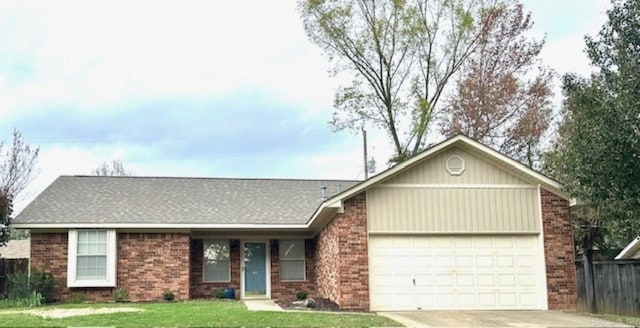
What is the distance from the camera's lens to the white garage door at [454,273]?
16.5 metres

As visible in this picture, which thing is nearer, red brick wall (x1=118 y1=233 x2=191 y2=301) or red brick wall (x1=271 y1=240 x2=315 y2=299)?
red brick wall (x1=118 y1=233 x2=191 y2=301)

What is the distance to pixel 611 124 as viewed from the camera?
1324cm

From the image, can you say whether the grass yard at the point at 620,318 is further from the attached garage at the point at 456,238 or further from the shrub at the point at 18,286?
the shrub at the point at 18,286

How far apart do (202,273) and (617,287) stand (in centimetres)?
1203

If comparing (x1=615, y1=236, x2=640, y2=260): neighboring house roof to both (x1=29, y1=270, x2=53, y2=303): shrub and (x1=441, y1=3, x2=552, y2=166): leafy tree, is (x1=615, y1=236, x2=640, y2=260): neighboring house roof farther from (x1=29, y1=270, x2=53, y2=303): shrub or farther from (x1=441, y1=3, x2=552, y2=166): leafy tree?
(x1=29, y1=270, x2=53, y2=303): shrub

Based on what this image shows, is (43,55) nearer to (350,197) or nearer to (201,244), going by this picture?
(201,244)

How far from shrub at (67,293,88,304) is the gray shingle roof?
2.09 m

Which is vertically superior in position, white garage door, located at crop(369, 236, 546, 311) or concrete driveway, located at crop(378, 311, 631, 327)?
white garage door, located at crop(369, 236, 546, 311)

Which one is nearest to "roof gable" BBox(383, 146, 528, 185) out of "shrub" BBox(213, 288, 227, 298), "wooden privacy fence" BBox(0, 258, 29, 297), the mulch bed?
the mulch bed

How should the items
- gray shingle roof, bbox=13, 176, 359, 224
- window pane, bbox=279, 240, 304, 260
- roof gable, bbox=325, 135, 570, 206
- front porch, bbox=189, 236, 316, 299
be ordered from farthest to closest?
window pane, bbox=279, 240, 304, 260 < front porch, bbox=189, 236, 316, 299 < gray shingle roof, bbox=13, 176, 359, 224 < roof gable, bbox=325, 135, 570, 206

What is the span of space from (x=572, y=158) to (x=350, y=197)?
523 cm

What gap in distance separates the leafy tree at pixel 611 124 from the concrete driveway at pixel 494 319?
7.39ft

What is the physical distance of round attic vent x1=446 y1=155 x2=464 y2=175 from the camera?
16.9 meters

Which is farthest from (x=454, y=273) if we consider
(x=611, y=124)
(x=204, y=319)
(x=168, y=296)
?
(x=168, y=296)
